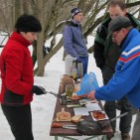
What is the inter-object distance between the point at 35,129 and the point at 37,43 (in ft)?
11.1

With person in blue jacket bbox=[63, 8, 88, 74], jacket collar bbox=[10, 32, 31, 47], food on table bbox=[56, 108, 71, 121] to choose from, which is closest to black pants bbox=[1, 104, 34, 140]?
food on table bbox=[56, 108, 71, 121]

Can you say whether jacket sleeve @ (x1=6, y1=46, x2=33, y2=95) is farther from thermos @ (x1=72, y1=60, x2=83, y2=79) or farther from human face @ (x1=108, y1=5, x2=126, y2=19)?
thermos @ (x1=72, y1=60, x2=83, y2=79)

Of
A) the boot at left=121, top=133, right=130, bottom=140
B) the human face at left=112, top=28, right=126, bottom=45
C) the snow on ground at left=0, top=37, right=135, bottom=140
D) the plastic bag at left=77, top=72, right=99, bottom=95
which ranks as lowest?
the snow on ground at left=0, top=37, right=135, bottom=140

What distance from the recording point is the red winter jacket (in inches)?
95.9

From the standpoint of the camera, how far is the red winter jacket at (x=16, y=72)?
2.44m

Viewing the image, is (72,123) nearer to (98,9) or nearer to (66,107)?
(66,107)

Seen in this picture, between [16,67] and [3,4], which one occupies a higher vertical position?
[3,4]

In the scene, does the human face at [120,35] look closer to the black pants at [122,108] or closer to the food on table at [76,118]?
the food on table at [76,118]

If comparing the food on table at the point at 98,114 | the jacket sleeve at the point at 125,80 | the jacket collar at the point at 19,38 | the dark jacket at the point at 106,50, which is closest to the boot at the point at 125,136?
the dark jacket at the point at 106,50

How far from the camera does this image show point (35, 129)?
421 centimetres

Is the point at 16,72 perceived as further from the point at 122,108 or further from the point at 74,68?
the point at 74,68

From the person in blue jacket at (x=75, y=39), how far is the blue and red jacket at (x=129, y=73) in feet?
7.81

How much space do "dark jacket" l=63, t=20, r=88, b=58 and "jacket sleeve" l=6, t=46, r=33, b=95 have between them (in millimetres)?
2392

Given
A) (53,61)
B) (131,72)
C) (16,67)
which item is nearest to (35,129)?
(16,67)
